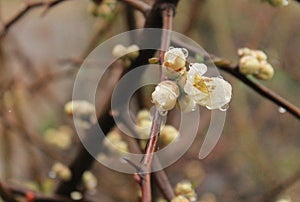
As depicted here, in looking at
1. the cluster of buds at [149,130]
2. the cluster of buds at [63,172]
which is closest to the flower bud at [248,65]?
the cluster of buds at [149,130]

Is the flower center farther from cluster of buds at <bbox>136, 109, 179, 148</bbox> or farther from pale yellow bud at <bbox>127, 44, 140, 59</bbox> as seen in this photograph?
pale yellow bud at <bbox>127, 44, 140, 59</bbox>

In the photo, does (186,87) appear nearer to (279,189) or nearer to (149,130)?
(149,130)

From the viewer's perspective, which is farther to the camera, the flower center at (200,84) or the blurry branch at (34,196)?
the blurry branch at (34,196)

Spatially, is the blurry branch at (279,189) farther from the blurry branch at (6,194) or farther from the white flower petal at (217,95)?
the white flower petal at (217,95)

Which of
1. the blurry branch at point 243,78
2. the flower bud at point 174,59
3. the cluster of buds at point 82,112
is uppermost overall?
the flower bud at point 174,59

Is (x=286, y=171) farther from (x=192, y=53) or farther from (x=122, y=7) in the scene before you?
(x=192, y=53)

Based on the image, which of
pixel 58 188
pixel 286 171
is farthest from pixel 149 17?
pixel 286 171
